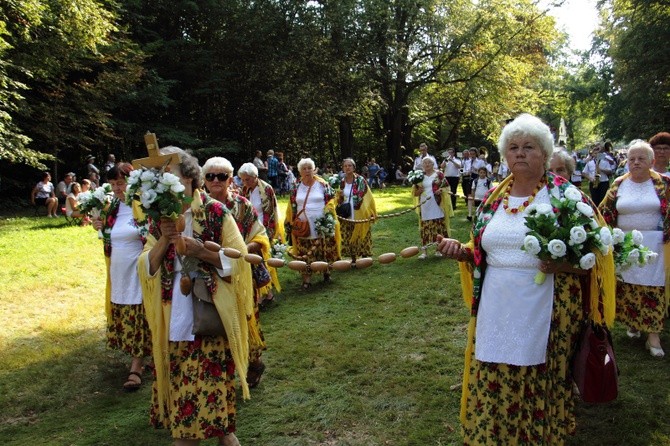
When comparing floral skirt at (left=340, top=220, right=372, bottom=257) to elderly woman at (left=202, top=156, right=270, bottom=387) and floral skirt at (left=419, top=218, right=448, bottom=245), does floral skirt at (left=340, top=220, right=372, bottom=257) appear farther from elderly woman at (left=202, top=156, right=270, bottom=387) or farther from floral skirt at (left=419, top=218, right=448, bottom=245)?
elderly woman at (left=202, top=156, right=270, bottom=387)

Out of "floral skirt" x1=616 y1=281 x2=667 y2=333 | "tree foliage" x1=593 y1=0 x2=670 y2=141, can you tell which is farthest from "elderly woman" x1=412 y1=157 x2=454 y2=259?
"tree foliage" x1=593 y1=0 x2=670 y2=141

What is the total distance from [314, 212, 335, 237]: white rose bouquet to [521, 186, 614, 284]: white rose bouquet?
622 cm

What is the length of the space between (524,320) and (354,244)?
7672mm

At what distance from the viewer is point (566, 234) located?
318cm

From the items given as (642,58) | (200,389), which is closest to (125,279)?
(200,389)

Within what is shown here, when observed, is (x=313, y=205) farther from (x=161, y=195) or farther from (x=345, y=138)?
(x=345, y=138)

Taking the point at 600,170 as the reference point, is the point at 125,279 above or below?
below

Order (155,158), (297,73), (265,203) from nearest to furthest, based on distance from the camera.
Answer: (155,158), (265,203), (297,73)

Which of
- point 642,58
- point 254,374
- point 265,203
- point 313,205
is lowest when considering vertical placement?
point 254,374

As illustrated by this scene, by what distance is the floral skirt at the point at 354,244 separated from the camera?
36.3 feet

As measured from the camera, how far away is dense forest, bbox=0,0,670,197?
22.8 meters

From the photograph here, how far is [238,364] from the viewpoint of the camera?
3.90m

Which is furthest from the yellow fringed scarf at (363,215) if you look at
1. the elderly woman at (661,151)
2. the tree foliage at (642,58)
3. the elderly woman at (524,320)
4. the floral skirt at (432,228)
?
the tree foliage at (642,58)

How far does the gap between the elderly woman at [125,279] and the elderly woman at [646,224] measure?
204 inches
